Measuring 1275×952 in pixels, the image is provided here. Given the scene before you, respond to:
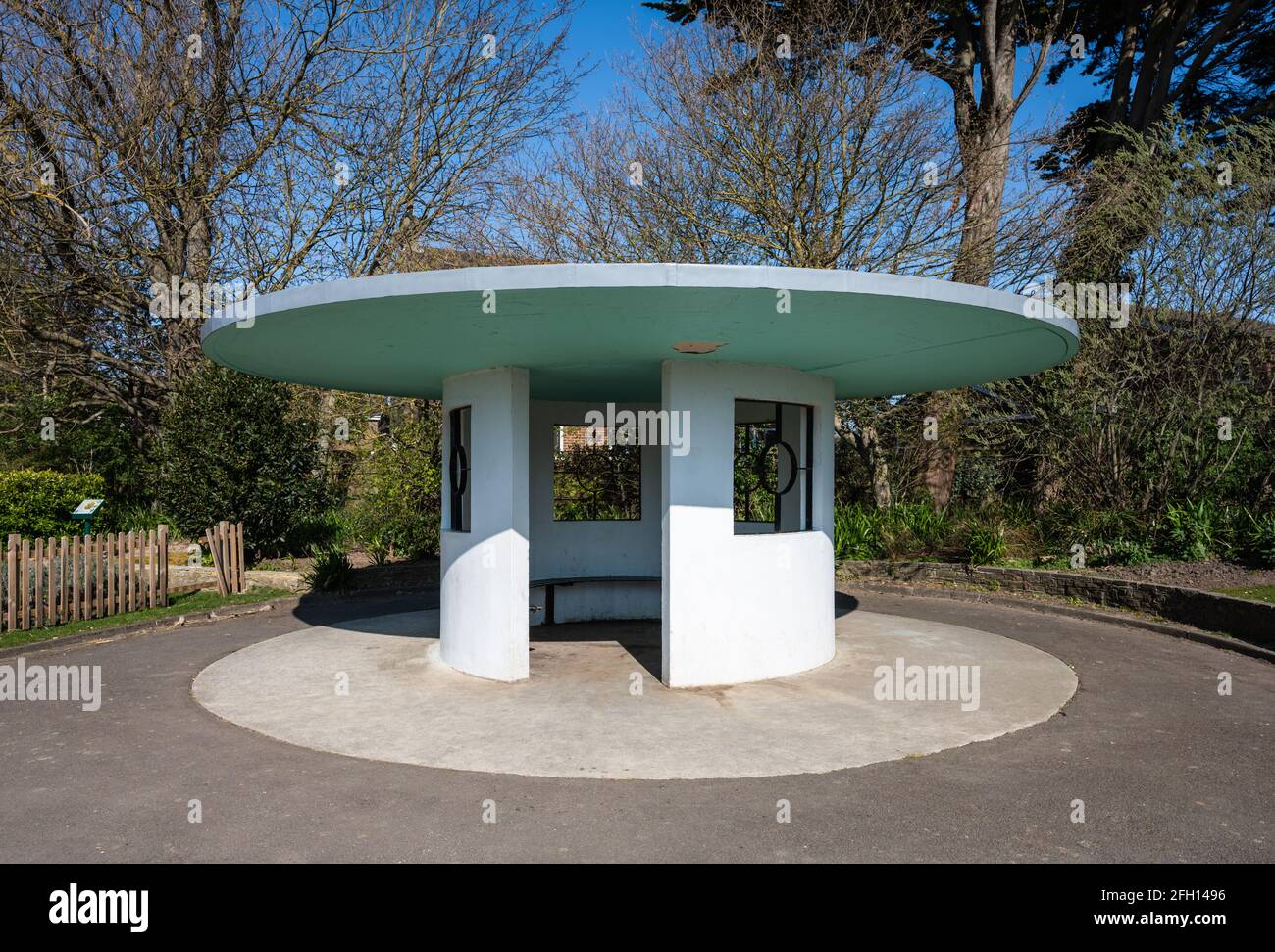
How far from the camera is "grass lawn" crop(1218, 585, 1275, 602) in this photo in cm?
947

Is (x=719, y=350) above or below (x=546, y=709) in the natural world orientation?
above

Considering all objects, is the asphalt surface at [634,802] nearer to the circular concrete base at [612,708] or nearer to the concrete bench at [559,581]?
the circular concrete base at [612,708]

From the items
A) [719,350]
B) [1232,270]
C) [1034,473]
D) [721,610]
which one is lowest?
[721,610]

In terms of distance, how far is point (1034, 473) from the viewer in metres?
15.1

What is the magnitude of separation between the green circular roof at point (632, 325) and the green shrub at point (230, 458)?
663 cm

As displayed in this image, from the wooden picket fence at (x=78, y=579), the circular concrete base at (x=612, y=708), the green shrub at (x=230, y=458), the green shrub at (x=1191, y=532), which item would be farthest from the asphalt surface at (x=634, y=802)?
the green shrub at (x=230, y=458)

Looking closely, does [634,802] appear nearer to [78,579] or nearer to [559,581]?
[559,581]

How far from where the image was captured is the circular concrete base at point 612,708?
5.39 metres

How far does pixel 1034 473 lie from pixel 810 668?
9359mm

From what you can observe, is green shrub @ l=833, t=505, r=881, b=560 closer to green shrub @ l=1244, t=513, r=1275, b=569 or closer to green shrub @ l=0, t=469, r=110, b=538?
green shrub @ l=1244, t=513, r=1275, b=569

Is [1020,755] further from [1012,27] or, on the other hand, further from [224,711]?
[1012,27]

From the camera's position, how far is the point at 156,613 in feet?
36.3

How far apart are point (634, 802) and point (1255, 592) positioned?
354 inches

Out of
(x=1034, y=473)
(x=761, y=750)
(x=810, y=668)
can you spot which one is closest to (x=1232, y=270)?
(x=1034, y=473)
